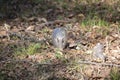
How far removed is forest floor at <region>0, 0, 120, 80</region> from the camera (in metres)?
3.95

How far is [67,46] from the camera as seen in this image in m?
4.53

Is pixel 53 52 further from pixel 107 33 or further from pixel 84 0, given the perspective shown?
pixel 84 0

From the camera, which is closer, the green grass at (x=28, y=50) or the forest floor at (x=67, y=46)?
the forest floor at (x=67, y=46)

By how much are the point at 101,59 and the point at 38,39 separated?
103cm

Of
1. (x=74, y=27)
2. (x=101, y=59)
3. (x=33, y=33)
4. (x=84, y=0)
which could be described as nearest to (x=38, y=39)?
(x=33, y=33)

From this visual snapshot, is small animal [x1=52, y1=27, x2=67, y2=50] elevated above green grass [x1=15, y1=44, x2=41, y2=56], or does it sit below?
above

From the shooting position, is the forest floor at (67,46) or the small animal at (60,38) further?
the small animal at (60,38)

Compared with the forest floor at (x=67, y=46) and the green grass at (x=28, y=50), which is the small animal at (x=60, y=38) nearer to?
the forest floor at (x=67, y=46)

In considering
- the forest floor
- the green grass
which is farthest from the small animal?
the green grass

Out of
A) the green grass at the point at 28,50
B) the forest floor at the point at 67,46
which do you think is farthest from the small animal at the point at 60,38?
the green grass at the point at 28,50

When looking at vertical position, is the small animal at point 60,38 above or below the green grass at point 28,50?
above

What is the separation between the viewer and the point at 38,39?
4.77 meters

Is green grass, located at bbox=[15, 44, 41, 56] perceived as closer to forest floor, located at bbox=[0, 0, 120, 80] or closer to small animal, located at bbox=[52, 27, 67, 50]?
forest floor, located at bbox=[0, 0, 120, 80]

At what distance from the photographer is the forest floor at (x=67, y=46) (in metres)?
3.95
